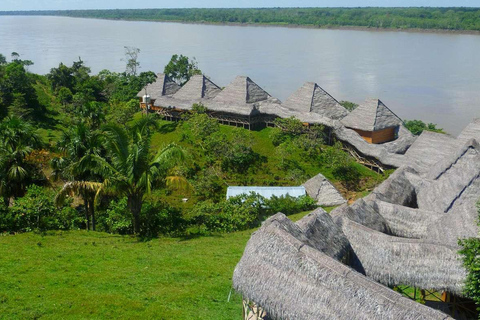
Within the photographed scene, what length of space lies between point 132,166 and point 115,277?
298 cm

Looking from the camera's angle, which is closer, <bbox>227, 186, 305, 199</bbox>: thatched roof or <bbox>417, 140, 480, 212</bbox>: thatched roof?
<bbox>417, 140, 480, 212</bbox>: thatched roof

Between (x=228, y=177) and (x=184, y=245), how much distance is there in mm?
7502

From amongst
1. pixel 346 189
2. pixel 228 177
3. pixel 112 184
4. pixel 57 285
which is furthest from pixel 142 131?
pixel 346 189

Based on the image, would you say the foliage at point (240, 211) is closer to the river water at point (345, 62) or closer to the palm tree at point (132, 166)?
the palm tree at point (132, 166)

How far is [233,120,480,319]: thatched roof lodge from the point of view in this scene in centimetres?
649

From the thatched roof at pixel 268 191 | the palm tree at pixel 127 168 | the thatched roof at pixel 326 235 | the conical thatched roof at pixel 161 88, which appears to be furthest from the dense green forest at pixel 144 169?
the thatched roof at pixel 326 235

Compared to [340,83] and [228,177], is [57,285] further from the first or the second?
[340,83]

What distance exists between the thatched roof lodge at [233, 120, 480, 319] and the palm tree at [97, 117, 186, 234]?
4.47m

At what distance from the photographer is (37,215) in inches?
504

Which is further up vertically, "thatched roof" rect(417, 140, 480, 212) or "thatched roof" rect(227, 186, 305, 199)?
"thatched roof" rect(417, 140, 480, 212)

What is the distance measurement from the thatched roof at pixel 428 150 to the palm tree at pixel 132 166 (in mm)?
11009

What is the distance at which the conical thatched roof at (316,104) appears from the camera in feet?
77.5

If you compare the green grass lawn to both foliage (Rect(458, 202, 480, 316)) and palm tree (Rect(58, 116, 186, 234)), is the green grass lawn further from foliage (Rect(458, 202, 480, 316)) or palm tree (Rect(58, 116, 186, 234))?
foliage (Rect(458, 202, 480, 316))

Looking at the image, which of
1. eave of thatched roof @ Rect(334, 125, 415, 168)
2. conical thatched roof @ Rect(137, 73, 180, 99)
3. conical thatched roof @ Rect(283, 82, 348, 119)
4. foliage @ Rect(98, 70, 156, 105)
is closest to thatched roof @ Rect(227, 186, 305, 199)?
eave of thatched roof @ Rect(334, 125, 415, 168)
